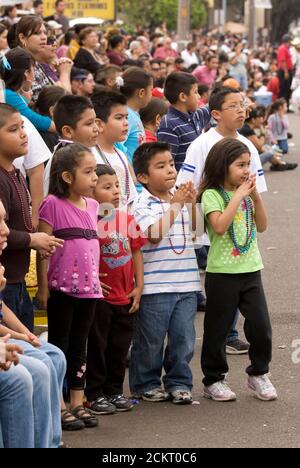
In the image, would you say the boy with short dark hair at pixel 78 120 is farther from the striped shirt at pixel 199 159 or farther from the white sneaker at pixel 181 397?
the white sneaker at pixel 181 397

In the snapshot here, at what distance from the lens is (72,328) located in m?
6.55

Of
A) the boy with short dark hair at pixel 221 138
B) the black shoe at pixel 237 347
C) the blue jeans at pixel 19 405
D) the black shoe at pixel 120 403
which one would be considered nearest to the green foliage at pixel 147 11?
the boy with short dark hair at pixel 221 138

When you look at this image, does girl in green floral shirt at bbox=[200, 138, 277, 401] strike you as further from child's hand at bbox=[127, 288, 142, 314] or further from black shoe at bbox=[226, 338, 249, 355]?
black shoe at bbox=[226, 338, 249, 355]

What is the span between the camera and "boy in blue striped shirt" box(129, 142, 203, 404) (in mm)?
7012

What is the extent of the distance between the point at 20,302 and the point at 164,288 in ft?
3.19

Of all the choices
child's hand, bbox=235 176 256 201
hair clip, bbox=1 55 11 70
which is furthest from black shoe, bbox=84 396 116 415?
hair clip, bbox=1 55 11 70

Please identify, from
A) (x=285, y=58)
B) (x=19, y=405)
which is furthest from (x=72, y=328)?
(x=285, y=58)

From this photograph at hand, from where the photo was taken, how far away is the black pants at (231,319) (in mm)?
6988

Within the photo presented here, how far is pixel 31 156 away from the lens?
7336 millimetres

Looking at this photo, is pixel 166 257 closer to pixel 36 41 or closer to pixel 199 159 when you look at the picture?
pixel 199 159

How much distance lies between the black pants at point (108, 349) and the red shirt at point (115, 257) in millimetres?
80

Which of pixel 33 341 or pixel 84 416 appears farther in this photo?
pixel 84 416
